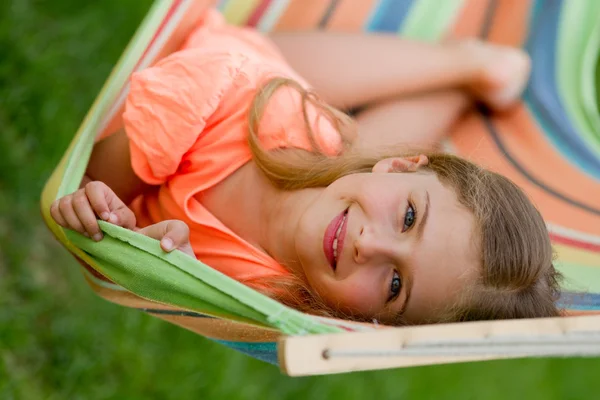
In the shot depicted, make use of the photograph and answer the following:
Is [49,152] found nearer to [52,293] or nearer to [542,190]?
[52,293]

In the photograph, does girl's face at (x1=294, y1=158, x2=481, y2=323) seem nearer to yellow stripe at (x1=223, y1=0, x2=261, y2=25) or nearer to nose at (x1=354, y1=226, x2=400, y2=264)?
nose at (x1=354, y1=226, x2=400, y2=264)

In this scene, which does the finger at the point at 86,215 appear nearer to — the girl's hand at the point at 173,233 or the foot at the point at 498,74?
the girl's hand at the point at 173,233

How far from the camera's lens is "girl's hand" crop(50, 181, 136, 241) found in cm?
110

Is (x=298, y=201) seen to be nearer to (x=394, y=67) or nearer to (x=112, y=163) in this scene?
(x=112, y=163)

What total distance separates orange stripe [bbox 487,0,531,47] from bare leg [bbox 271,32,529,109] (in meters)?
0.07

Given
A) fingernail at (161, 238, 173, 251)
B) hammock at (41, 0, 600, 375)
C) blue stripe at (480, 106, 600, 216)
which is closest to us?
hammock at (41, 0, 600, 375)

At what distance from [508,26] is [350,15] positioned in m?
0.39

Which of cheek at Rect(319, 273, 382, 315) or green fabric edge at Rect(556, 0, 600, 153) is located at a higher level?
green fabric edge at Rect(556, 0, 600, 153)

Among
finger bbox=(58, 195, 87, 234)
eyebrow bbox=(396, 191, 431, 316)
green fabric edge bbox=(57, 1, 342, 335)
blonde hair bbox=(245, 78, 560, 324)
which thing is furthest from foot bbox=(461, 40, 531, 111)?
finger bbox=(58, 195, 87, 234)

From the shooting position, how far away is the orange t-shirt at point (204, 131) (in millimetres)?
1275

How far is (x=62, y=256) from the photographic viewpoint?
68.3 inches

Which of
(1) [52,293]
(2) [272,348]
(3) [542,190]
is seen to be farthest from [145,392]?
(3) [542,190]

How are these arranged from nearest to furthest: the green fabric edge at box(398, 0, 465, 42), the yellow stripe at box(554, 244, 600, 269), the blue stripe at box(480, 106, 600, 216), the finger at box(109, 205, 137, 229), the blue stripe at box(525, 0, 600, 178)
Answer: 1. the finger at box(109, 205, 137, 229)
2. the yellow stripe at box(554, 244, 600, 269)
3. the blue stripe at box(480, 106, 600, 216)
4. the blue stripe at box(525, 0, 600, 178)
5. the green fabric edge at box(398, 0, 465, 42)

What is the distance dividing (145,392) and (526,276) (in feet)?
2.89
